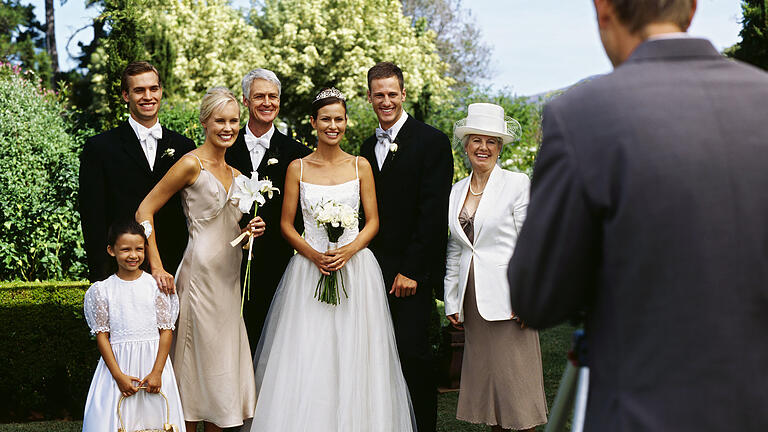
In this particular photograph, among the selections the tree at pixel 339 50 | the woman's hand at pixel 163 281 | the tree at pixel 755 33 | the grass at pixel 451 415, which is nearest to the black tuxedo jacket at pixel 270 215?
the woman's hand at pixel 163 281

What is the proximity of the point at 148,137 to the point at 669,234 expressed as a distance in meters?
4.13

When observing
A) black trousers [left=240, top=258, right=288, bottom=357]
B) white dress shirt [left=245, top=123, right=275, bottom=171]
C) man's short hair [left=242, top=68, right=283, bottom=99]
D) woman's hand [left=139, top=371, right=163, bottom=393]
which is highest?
man's short hair [left=242, top=68, right=283, bottom=99]

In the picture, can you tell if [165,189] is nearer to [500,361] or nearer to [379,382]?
[379,382]

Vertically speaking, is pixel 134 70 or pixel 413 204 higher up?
pixel 134 70

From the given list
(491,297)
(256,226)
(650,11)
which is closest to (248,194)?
(256,226)

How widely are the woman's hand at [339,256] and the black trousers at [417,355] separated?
0.42 m

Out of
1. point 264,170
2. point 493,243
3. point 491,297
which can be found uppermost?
point 264,170

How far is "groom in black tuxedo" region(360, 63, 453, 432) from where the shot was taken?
5.25 meters

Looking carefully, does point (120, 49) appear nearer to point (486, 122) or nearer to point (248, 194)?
point (248, 194)

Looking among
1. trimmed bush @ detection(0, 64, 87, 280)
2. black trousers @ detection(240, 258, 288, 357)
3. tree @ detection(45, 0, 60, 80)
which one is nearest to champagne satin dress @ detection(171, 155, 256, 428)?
black trousers @ detection(240, 258, 288, 357)

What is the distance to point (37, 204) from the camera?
9445 millimetres

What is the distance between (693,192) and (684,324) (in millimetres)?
280

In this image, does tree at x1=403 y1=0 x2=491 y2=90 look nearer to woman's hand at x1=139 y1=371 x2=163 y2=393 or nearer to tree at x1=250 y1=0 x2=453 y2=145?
tree at x1=250 y1=0 x2=453 y2=145

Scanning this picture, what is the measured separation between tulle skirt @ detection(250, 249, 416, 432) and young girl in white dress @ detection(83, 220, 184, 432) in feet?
2.35
